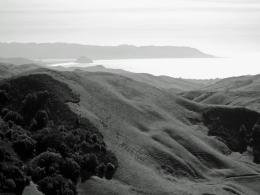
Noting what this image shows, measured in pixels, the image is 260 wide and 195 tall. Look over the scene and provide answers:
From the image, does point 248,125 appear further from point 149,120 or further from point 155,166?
point 155,166

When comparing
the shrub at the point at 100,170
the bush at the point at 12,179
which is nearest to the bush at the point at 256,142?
the shrub at the point at 100,170

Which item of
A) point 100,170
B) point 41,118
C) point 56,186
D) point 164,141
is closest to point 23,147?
point 56,186

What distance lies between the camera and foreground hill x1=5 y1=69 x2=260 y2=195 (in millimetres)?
53656

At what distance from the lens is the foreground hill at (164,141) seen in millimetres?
53656

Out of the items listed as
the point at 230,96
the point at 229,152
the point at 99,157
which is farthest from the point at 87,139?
the point at 230,96

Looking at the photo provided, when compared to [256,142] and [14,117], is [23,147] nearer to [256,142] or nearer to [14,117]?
[14,117]

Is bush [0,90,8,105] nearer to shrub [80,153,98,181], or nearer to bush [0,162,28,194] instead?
shrub [80,153,98,181]

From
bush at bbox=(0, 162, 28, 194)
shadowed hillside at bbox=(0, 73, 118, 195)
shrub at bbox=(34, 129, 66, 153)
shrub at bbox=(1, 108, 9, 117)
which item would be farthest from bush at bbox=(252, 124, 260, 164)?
bush at bbox=(0, 162, 28, 194)

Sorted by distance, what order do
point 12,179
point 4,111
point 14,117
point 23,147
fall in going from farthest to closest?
point 4,111
point 14,117
point 23,147
point 12,179

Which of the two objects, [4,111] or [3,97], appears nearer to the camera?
[4,111]

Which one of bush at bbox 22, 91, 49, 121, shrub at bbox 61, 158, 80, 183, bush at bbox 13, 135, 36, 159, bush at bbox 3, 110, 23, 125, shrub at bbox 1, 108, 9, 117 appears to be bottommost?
shrub at bbox 61, 158, 80, 183

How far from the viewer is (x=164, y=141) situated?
6794cm

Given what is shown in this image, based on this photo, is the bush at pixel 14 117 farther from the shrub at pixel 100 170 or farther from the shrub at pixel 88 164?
the shrub at pixel 100 170

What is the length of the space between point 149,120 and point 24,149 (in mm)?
30978
